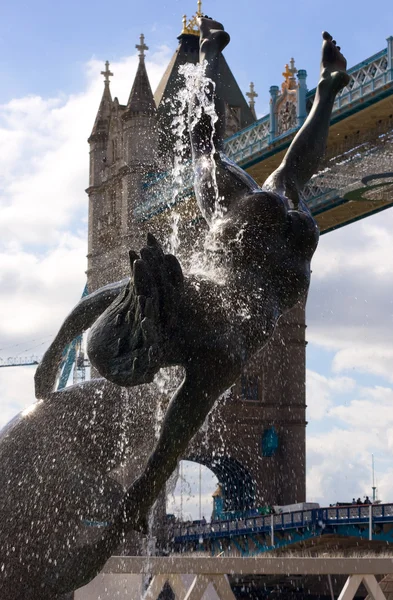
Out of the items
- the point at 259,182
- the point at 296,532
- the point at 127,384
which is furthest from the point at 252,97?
the point at 127,384

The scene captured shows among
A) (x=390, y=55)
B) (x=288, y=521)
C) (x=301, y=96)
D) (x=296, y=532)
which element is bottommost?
(x=296, y=532)

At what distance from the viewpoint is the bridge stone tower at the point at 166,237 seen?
31.9 metres

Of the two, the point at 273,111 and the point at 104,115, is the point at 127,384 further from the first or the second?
the point at 104,115

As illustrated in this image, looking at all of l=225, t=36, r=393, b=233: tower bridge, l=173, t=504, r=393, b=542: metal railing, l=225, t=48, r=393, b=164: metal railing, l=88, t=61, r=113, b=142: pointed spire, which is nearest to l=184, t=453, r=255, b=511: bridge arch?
l=173, t=504, r=393, b=542: metal railing

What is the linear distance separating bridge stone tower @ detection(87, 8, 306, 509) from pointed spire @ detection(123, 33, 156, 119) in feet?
0.11

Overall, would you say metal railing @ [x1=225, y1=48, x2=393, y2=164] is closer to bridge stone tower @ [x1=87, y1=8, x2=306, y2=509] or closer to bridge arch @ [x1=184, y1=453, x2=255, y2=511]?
bridge stone tower @ [x1=87, y1=8, x2=306, y2=509]

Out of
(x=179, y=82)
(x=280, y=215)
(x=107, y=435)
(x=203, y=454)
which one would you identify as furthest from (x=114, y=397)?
(x=179, y=82)

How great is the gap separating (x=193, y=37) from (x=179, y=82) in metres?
2.24

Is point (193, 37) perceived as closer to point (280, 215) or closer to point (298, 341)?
point (298, 341)

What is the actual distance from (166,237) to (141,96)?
27.1 feet

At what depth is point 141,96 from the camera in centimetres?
3466

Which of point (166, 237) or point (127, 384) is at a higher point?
point (166, 237)

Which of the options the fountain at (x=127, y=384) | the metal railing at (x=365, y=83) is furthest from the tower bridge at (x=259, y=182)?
the fountain at (x=127, y=384)

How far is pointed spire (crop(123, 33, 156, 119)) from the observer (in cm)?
3462
